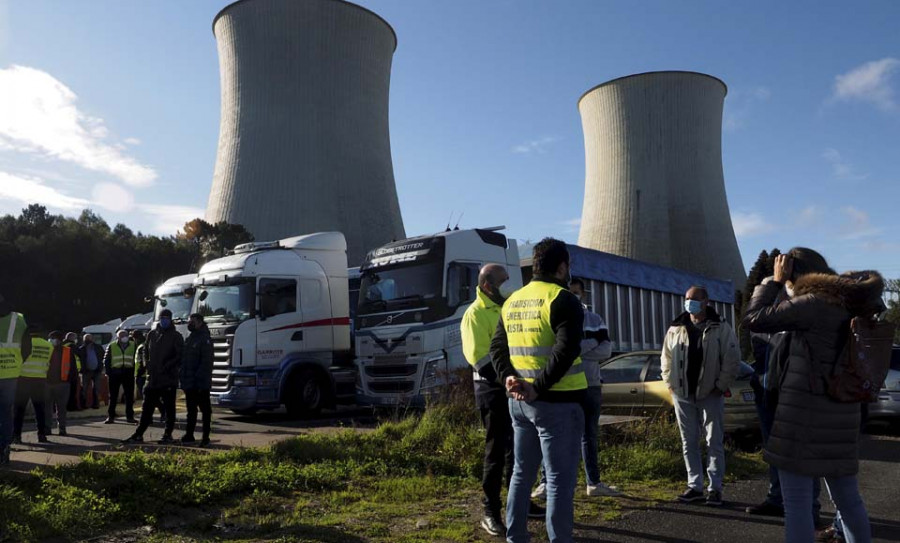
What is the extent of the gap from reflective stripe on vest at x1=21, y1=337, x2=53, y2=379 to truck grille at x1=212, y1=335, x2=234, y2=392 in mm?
2197

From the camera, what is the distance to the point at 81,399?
44.5ft

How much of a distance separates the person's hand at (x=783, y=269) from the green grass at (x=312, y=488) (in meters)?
1.91

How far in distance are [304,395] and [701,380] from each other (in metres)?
7.25

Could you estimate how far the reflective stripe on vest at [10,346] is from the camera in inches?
238

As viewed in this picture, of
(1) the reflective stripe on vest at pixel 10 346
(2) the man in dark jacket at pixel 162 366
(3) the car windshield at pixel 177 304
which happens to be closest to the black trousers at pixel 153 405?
(2) the man in dark jacket at pixel 162 366

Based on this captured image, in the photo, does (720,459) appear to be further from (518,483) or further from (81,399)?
(81,399)

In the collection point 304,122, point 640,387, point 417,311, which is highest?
point 304,122

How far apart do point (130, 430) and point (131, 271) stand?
98.6 feet

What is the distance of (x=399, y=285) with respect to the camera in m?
10.1

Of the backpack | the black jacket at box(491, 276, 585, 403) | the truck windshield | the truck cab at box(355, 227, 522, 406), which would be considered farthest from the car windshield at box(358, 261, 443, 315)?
the backpack

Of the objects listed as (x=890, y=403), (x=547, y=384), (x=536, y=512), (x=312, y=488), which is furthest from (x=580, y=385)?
(x=890, y=403)

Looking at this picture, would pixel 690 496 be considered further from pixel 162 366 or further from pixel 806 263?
pixel 162 366

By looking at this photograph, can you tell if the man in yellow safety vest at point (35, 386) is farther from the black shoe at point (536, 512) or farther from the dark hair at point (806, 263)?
the dark hair at point (806, 263)

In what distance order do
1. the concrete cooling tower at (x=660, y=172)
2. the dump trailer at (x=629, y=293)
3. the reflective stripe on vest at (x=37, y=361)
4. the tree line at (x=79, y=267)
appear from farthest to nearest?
the tree line at (x=79, y=267) → the concrete cooling tower at (x=660, y=172) → the dump trailer at (x=629, y=293) → the reflective stripe on vest at (x=37, y=361)
